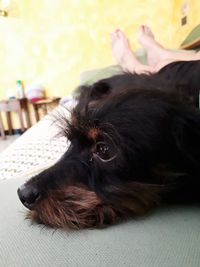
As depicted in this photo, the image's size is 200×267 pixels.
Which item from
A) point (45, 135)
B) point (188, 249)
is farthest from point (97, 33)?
point (188, 249)

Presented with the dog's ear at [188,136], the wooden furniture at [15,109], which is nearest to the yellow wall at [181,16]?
the wooden furniture at [15,109]

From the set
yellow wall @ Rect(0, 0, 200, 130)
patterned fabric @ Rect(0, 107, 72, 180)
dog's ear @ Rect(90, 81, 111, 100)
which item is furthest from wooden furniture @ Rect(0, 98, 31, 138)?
dog's ear @ Rect(90, 81, 111, 100)

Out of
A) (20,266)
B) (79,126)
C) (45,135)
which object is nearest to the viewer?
(20,266)

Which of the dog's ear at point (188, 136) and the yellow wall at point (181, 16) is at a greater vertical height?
the yellow wall at point (181, 16)

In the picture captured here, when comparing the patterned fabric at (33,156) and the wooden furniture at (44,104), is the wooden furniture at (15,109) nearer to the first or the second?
the wooden furniture at (44,104)

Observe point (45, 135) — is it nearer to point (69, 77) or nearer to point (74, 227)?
point (74, 227)

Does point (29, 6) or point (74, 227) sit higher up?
point (29, 6)

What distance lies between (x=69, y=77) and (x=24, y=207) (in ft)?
11.3

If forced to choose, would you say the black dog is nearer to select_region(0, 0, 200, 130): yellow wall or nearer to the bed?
the bed

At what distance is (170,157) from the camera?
0.60 m

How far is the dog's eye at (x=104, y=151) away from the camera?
0.62 meters

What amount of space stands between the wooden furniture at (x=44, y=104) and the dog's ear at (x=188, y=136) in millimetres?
3454

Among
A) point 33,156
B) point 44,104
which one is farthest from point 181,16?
point 33,156

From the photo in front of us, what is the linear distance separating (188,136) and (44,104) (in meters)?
3.65
